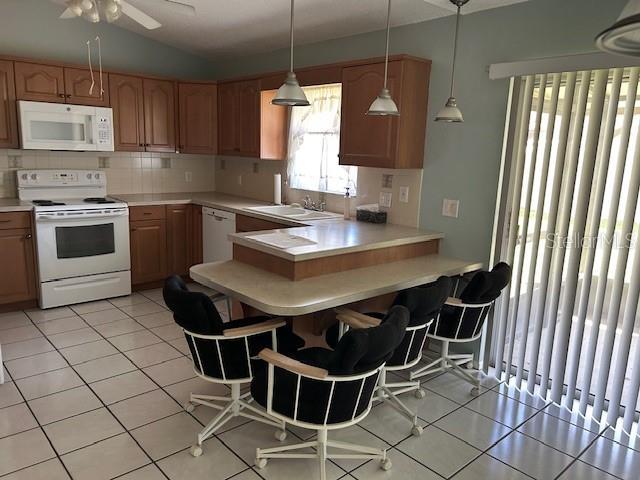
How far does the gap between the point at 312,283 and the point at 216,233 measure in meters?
2.38

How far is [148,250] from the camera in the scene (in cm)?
485

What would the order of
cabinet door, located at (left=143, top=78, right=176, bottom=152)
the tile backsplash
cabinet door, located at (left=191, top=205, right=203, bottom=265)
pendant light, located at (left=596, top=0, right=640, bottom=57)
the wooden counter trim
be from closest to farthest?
pendant light, located at (left=596, top=0, right=640, bottom=57), the wooden counter trim, the tile backsplash, cabinet door, located at (left=143, top=78, right=176, bottom=152), cabinet door, located at (left=191, top=205, right=203, bottom=265)

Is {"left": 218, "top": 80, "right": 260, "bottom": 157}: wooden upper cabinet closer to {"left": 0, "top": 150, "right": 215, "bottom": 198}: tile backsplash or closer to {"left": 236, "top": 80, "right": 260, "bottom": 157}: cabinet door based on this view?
{"left": 236, "top": 80, "right": 260, "bottom": 157}: cabinet door

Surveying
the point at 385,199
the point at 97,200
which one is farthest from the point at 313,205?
the point at 97,200

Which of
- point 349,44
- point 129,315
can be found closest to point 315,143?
point 349,44

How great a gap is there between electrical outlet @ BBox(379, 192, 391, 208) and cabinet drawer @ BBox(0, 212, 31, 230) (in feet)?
10.0

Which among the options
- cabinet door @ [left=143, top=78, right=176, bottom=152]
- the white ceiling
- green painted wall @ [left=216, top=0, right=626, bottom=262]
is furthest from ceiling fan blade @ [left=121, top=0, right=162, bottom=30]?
cabinet door @ [left=143, top=78, right=176, bottom=152]

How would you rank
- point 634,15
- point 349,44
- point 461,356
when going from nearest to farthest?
point 634,15 < point 461,356 < point 349,44

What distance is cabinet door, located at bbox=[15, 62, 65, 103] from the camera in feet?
13.7

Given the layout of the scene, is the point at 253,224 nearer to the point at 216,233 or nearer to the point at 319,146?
the point at 216,233

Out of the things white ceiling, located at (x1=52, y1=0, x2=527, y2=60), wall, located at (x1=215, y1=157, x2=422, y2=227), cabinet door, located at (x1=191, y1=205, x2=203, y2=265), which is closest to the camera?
white ceiling, located at (x1=52, y1=0, x2=527, y2=60)

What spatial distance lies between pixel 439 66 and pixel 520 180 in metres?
1.07

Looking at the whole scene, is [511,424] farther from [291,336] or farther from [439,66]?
[439,66]

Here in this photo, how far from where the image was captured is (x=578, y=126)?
278 cm
